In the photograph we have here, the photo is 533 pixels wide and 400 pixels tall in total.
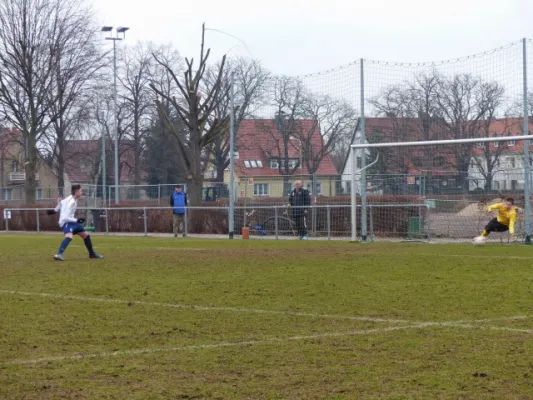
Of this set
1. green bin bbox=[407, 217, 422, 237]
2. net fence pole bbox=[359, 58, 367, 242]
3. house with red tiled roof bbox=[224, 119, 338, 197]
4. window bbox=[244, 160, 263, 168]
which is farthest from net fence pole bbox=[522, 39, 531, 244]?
window bbox=[244, 160, 263, 168]

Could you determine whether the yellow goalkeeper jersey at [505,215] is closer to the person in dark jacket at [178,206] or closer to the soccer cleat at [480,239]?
the soccer cleat at [480,239]

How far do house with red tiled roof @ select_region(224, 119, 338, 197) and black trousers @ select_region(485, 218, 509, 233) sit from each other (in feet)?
23.4

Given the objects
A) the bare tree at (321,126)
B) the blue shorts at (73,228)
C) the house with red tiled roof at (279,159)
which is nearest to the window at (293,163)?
the house with red tiled roof at (279,159)

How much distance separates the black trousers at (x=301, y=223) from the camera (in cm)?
2765

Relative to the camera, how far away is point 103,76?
55.3 meters

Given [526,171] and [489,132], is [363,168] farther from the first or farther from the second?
[526,171]

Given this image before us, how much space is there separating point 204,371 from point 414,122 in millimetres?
18771

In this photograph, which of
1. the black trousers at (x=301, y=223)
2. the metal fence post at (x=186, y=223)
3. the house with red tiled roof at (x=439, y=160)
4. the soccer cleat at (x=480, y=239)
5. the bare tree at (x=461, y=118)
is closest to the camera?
the soccer cleat at (x=480, y=239)

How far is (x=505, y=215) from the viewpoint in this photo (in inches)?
842

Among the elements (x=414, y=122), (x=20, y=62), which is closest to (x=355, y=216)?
(x=414, y=122)

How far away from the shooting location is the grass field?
19.2 ft

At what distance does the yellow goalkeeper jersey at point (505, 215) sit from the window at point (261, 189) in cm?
1102

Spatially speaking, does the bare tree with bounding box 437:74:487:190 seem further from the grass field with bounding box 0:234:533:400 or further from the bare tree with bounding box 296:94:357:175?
the grass field with bounding box 0:234:533:400

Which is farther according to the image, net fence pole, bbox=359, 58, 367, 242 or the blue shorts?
net fence pole, bbox=359, 58, 367, 242
